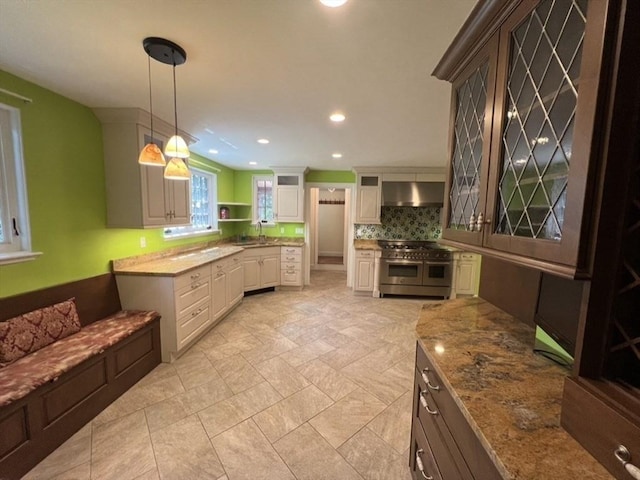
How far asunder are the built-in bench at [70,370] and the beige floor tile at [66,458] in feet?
0.13

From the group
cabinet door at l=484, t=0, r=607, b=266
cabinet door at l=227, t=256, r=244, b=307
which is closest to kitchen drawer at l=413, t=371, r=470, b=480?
cabinet door at l=484, t=0, r=607, b=266

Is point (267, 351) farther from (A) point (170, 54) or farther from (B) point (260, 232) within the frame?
(B) point (260, 232)

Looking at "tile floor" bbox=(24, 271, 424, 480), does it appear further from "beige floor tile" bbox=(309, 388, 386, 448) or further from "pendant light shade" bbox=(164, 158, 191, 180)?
"pendant light shade" bbox=(164, 158, 191, 180)

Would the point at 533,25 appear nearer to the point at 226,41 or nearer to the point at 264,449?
the point at 226,41

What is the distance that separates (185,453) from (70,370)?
0.95 m

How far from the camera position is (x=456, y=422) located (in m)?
0.98

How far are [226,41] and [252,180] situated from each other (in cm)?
424

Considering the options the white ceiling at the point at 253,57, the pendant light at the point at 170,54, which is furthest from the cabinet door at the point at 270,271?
the pendant light at the point at 170,54

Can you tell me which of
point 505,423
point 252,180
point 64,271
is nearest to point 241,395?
point 64,271

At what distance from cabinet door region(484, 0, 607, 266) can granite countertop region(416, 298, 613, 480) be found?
496 millimetres

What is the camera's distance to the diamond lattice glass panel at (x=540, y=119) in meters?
0.79

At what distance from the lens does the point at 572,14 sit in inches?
30.7

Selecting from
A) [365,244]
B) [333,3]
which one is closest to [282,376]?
[333,3]

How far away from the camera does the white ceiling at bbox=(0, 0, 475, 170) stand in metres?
1.25
